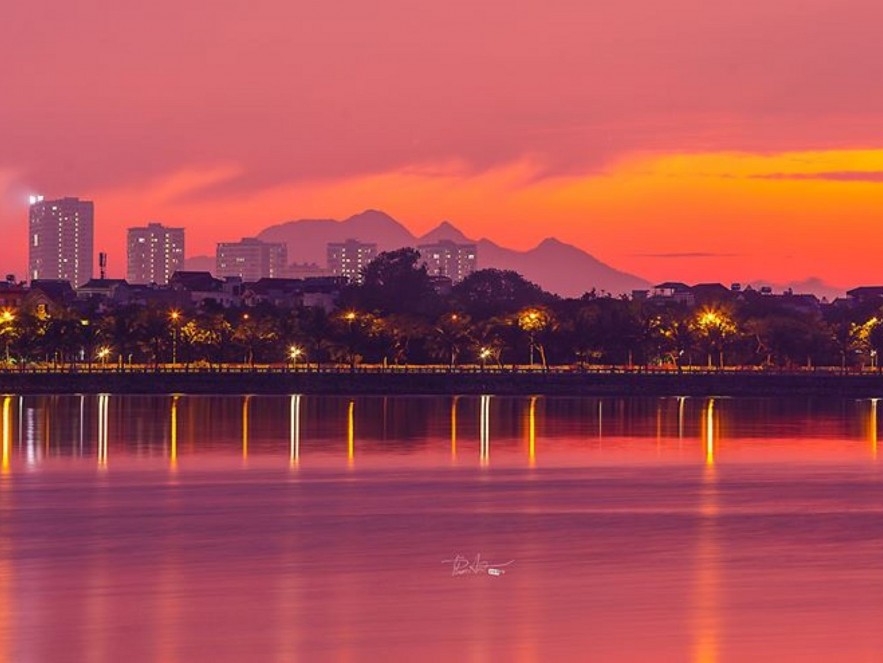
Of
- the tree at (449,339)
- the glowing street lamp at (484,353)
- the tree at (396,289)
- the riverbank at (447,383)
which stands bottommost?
the riverbank at (447,383)

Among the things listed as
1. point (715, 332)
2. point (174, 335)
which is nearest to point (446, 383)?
point (174, 335)

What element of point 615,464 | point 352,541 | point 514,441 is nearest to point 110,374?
point 514,441

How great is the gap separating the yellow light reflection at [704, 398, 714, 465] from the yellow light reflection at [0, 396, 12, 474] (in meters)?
25.2

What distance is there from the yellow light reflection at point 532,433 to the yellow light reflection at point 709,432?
6531 mm

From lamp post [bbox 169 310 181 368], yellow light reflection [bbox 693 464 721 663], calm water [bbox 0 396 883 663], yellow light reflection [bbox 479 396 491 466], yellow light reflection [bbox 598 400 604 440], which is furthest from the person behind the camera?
lamp post [bbox 169 310 181 368]

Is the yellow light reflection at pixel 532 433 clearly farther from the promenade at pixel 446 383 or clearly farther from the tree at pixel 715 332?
the tree at pixel 715 332

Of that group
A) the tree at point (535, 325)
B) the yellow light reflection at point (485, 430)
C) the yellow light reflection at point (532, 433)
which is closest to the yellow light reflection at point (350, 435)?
the yellow light reflection at point (485, 430)

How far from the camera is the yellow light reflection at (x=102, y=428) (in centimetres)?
6550

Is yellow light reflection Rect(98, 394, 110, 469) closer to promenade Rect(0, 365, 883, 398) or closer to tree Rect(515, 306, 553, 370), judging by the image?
promenade Rect(0, 365, 883, 398)

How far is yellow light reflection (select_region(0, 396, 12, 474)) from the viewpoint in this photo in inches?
2491

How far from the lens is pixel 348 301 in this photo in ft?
552

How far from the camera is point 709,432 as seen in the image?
272ft

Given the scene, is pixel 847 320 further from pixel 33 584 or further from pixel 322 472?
pixel 33 584

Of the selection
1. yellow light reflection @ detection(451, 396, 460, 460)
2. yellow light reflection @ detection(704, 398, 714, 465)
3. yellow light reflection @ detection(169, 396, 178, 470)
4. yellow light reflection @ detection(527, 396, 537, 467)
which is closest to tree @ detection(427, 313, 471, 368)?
yellow light reflection @ detection(451, 396, 460, 460)
